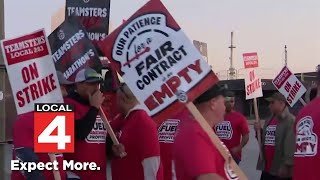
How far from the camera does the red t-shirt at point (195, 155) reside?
343cm

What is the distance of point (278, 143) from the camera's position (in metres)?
7.83

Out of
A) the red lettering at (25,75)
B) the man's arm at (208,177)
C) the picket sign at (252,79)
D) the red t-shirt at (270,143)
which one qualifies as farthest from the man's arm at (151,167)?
the picket sign at (252,79)

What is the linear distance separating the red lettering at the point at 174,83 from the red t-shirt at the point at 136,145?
116cm

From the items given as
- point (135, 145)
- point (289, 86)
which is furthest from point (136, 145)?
point (289, 86)

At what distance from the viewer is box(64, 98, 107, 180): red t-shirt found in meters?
5.41

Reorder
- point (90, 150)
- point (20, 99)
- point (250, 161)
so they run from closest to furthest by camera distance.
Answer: point (20, 99) → point (90, 150) → point (250, 161)

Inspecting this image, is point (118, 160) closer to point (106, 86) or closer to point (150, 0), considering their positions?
point (150, 0)

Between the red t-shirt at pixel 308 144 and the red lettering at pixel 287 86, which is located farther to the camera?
the red lettering at pixel 287 86

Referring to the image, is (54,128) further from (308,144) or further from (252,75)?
(252,75)

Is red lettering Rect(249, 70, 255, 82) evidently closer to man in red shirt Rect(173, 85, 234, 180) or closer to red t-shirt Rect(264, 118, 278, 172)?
red t-shirt Rect(264, 118, 278, 172)

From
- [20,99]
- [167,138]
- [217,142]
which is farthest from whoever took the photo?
[167,138]

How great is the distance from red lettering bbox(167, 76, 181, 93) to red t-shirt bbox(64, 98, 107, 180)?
60.7 inches

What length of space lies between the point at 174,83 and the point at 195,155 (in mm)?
792

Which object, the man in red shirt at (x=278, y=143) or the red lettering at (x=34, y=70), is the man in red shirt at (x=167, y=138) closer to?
the man in red shirt at (x=278, y=143)
